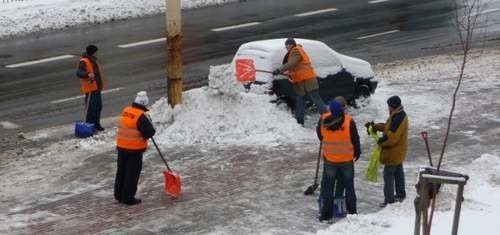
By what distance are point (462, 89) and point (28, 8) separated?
583 inches

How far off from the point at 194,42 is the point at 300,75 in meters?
8.50

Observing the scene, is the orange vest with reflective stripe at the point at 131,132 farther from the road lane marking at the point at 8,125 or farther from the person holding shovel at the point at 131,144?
the road lane marking at the point at 8,125

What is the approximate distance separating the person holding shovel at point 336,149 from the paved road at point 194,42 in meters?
7.03

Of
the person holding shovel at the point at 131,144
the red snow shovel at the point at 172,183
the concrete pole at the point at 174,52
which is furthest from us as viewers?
the concrete pole at the point at 174,52

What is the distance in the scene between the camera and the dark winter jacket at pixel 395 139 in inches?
431

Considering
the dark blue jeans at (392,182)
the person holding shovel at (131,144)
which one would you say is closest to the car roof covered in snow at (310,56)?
the person holding shovel at (131,144)

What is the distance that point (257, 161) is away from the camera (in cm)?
1348

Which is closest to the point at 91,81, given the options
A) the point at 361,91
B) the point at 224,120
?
the point at 224,120

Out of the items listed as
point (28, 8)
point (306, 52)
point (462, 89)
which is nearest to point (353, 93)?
point (306, 52)

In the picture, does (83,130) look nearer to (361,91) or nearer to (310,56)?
(310,56)

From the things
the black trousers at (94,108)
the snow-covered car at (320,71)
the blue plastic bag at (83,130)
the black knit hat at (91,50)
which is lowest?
the blue plastic bag at (83,130)

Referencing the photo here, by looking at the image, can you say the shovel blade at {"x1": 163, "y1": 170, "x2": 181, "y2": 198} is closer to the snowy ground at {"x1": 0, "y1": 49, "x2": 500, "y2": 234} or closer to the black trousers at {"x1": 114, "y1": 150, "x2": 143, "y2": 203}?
the snowy ground at {"x1": 0, "y1": 49, "x2": 500, "y2": 234}

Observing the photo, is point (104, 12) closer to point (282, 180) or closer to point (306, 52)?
point (306, 52)

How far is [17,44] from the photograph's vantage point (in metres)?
23.3
